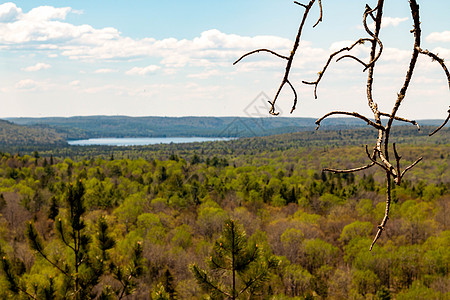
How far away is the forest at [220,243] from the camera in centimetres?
1585

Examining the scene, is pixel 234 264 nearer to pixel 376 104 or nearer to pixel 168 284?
pixel 376 104

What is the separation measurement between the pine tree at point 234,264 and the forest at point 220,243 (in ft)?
0.12

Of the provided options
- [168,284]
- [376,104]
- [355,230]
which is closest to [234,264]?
[376,104]

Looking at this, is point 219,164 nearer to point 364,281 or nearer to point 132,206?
point 132,206

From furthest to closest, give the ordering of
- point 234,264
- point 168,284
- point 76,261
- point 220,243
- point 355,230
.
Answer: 1. point 355,230
2. point 168,284
3. point 76,261
4. point 234,264
5. point 220,243

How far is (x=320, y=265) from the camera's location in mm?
55656

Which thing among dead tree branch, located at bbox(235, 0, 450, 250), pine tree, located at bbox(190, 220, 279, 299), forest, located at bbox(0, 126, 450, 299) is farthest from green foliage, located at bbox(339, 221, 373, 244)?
dead tree branch, located at bbox(235, 0, 450, 250)

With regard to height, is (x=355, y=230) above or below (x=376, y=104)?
below

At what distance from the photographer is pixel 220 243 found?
44.2 ft

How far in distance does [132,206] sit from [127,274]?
51.0 metres

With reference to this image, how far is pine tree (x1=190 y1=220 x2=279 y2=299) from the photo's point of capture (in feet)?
45.2

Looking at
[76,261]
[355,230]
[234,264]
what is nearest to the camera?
[234,264]

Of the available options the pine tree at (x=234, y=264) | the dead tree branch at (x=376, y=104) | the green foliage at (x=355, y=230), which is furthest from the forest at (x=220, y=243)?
the dead tree branch at (x=376, y=104)

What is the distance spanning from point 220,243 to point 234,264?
40.9 inches
